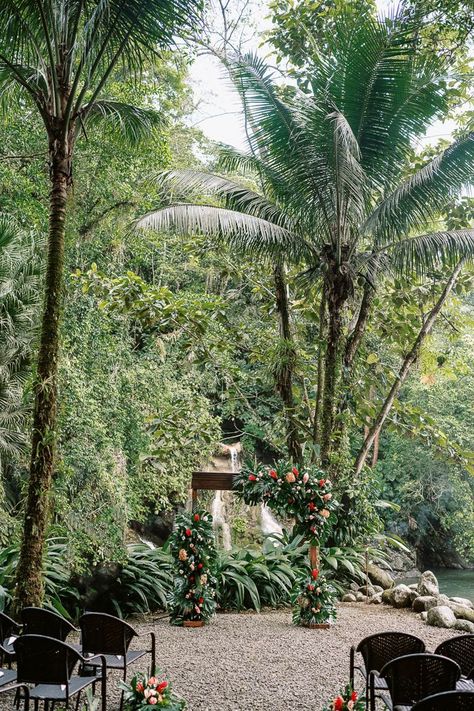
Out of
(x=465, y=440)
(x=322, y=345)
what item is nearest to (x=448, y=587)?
(x=465, y=440)

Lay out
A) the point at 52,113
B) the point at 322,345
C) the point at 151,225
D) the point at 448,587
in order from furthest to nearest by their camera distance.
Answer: the point at 448,587 → the point at 322,345 → the point at 151,225 → the point at 52,113

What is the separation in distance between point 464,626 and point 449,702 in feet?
19.8

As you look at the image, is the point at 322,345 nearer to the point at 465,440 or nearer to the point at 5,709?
the point at 5,709

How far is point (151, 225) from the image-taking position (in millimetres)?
9273

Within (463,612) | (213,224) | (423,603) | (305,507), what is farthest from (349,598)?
(213,224)

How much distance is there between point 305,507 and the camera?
838cm

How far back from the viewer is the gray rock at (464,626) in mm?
8212

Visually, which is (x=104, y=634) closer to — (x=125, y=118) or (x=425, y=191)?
(x=125, y=118)

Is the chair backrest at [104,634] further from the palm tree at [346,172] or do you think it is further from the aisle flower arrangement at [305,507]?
the palm tree at [346,172]

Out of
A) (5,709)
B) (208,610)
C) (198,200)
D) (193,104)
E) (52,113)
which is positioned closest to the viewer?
(5,709)

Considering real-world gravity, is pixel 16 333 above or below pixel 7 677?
above

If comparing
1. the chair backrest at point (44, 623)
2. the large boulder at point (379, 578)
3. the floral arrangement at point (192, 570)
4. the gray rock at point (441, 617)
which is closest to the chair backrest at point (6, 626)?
the chair backrest at point (44, 623)

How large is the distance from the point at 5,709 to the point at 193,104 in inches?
698

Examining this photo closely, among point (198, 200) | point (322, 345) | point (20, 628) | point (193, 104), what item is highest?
point (193, 104)
